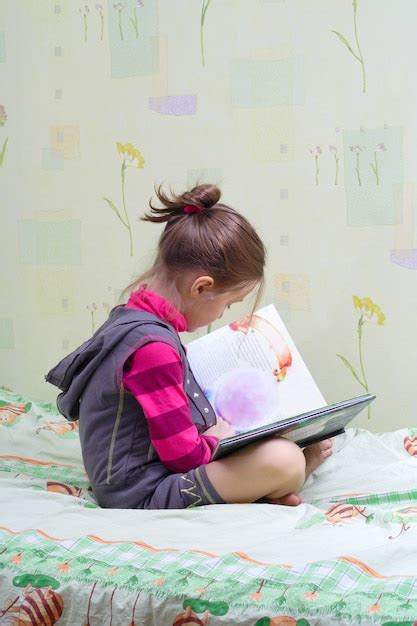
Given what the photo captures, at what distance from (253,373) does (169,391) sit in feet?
1.35

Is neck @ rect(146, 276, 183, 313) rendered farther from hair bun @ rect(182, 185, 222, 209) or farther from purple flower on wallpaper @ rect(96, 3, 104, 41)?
purple flower on wallpaper @ rect(96, 3, 104, 41)

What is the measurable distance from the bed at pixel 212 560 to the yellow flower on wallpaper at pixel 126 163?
0.84 m

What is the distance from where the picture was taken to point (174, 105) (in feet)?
6.36

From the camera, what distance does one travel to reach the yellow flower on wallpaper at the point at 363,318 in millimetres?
1875

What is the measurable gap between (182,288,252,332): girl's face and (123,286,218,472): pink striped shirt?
0.41 ft

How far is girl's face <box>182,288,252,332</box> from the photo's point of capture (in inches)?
51.6

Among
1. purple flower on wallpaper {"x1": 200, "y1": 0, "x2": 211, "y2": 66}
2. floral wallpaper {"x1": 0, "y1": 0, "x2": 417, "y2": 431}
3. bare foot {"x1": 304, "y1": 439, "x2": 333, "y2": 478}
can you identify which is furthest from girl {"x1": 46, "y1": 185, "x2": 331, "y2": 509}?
purple flower on wallpaper {"x1": 200, "y1": 0, "x2": 211, "y2": 66}

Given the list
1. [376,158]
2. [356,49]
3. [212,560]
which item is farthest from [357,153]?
[212,560]

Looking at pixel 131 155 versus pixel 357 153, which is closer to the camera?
pixel 357 153

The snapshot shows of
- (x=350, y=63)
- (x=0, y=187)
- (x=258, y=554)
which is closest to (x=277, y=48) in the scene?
(x=350, y=63)

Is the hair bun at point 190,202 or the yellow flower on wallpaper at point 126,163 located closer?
the hair bun at point 190,202

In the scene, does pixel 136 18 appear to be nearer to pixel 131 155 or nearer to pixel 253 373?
pixel 131 155

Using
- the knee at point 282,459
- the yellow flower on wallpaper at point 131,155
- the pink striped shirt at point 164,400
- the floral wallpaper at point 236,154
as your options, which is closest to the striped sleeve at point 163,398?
the pink striped shirt at point 164,400

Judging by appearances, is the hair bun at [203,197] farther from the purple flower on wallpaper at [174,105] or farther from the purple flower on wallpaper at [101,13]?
the purple flower on wallpaper at [101,13]
